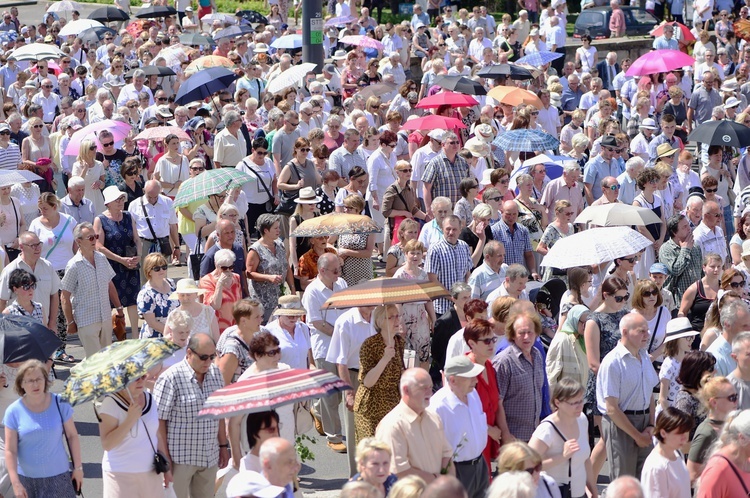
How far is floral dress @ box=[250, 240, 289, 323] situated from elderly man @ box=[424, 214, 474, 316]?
128 centimetres

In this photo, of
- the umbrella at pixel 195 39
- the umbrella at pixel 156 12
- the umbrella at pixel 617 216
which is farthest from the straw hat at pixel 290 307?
the umbrella at pixel 156 12

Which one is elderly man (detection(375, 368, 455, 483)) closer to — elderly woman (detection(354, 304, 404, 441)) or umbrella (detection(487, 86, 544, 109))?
elderly woman (detection(354, 304, 404, 441))

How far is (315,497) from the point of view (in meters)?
9.12

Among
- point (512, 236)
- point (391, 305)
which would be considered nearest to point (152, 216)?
point (512, 236)

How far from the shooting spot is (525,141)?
50.0ft

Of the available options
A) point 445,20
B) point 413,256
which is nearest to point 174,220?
point 413,256

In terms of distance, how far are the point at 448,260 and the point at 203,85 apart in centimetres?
796

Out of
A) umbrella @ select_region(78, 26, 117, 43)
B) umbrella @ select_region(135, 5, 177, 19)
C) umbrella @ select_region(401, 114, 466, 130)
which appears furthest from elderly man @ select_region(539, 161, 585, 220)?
umbrella @ select_region(135, 5, 177, 19)

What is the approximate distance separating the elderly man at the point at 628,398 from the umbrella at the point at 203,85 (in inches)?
420

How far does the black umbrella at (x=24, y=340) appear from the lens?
8703 millimetres

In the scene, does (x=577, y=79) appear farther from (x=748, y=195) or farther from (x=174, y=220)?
(x=174, y=220)

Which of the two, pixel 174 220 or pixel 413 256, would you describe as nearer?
pixel 413 256

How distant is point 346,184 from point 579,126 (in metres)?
4.38

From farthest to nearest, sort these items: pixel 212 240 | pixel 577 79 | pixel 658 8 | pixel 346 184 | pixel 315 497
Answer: pixel 658 8
pixel 577 79
pixel 346 184
pixel 212 240
pixel 315 497
